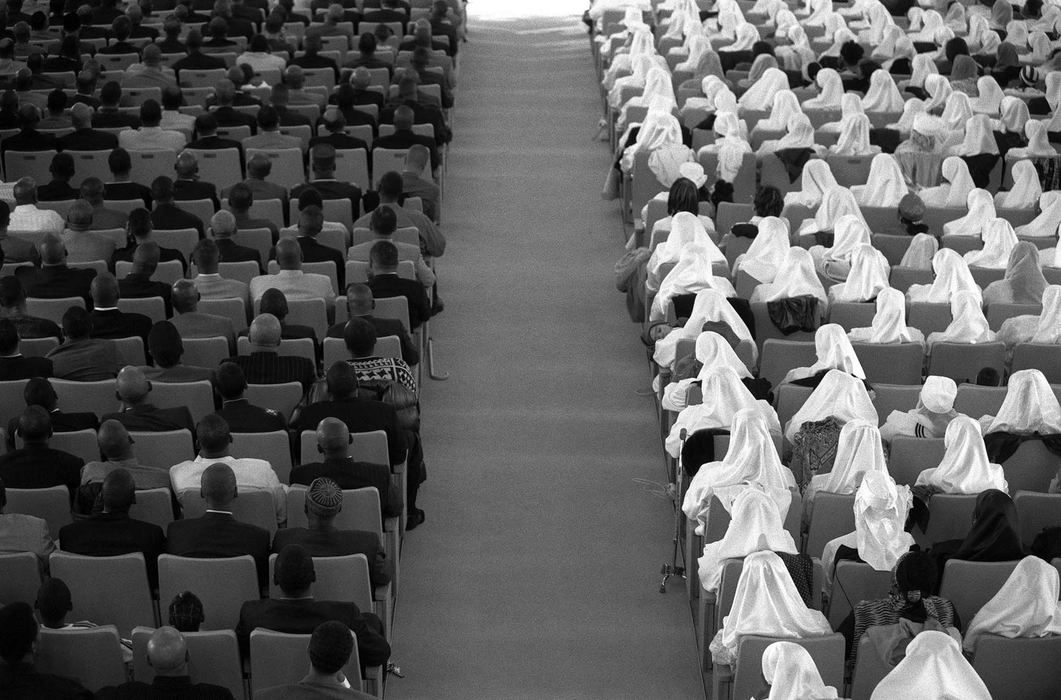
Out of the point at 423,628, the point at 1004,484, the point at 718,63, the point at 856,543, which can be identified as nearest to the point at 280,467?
the point at 423,628

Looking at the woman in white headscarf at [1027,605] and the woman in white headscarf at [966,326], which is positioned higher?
the woman in white headscarf at [1027,605]

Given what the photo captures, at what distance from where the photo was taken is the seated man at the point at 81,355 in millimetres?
7609

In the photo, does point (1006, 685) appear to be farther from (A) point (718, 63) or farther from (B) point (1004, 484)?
(A) point (718, 63)

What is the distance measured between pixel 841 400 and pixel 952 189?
429cm

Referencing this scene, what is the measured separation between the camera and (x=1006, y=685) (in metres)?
5.63

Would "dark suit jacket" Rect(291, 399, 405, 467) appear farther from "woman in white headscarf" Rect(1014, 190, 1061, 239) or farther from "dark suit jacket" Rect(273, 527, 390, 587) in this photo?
"woman in white headscarf" Rect(1014, 190, 1061, 239)

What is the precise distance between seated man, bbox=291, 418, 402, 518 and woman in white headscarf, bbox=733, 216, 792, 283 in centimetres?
342

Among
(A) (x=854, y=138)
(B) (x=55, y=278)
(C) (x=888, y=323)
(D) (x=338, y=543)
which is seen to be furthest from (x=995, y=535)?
(A) (x=854, y=138)

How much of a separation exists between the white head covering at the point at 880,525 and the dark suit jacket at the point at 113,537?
278cm

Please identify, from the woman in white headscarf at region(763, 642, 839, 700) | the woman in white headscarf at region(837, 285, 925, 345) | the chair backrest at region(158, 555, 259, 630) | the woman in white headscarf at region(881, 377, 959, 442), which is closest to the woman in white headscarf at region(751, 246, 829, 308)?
the woman in white headscarf at region(837, 285, 925, 345)

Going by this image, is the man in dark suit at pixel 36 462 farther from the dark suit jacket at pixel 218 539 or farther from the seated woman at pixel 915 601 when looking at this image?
the seated woman at pixel 915 601

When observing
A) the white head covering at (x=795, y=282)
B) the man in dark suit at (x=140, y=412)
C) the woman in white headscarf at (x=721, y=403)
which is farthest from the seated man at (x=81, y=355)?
the white head covering at (x=795, y=282)

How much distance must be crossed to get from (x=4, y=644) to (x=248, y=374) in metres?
2.56

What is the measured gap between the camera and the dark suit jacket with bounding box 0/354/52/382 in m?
7.45
